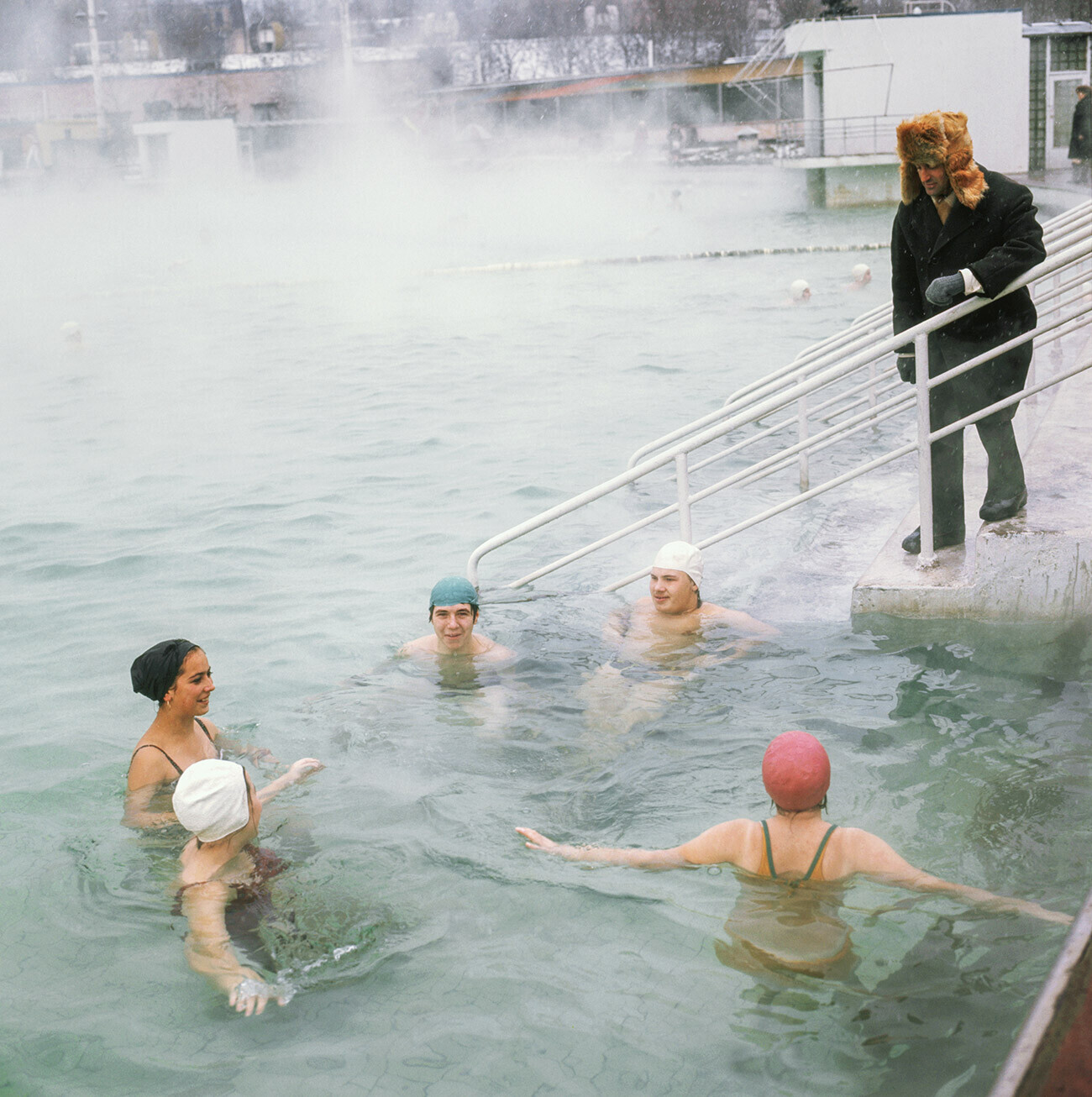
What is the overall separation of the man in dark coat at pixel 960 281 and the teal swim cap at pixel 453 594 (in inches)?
82.9

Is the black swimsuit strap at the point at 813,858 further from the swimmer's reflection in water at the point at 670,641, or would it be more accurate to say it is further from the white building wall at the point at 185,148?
the white building wall at the point at 185,148

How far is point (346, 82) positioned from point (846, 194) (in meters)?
31.5

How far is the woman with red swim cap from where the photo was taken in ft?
10.9

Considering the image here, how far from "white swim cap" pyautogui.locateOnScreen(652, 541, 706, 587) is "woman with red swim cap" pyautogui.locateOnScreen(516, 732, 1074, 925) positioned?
2309 millimetres

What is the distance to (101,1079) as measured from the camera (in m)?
3.44

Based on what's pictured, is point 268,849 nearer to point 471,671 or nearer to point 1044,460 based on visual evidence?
point 471,671

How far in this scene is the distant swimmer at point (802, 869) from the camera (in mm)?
3338

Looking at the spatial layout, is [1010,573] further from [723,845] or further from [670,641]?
[723,845]

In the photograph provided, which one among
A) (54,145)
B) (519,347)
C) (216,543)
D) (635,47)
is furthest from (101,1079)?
(635,47)

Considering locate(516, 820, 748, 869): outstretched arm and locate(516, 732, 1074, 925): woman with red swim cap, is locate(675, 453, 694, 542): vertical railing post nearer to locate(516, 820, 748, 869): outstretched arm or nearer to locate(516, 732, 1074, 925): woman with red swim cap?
locate(516, 820, 748, 869): outstretched arm

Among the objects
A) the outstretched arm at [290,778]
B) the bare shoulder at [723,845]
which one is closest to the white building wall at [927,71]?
the outstretched arm at [290,778]

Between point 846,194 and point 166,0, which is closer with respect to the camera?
point 846,194

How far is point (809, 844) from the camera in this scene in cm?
342

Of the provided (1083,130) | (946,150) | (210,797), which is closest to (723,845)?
(210,797)
